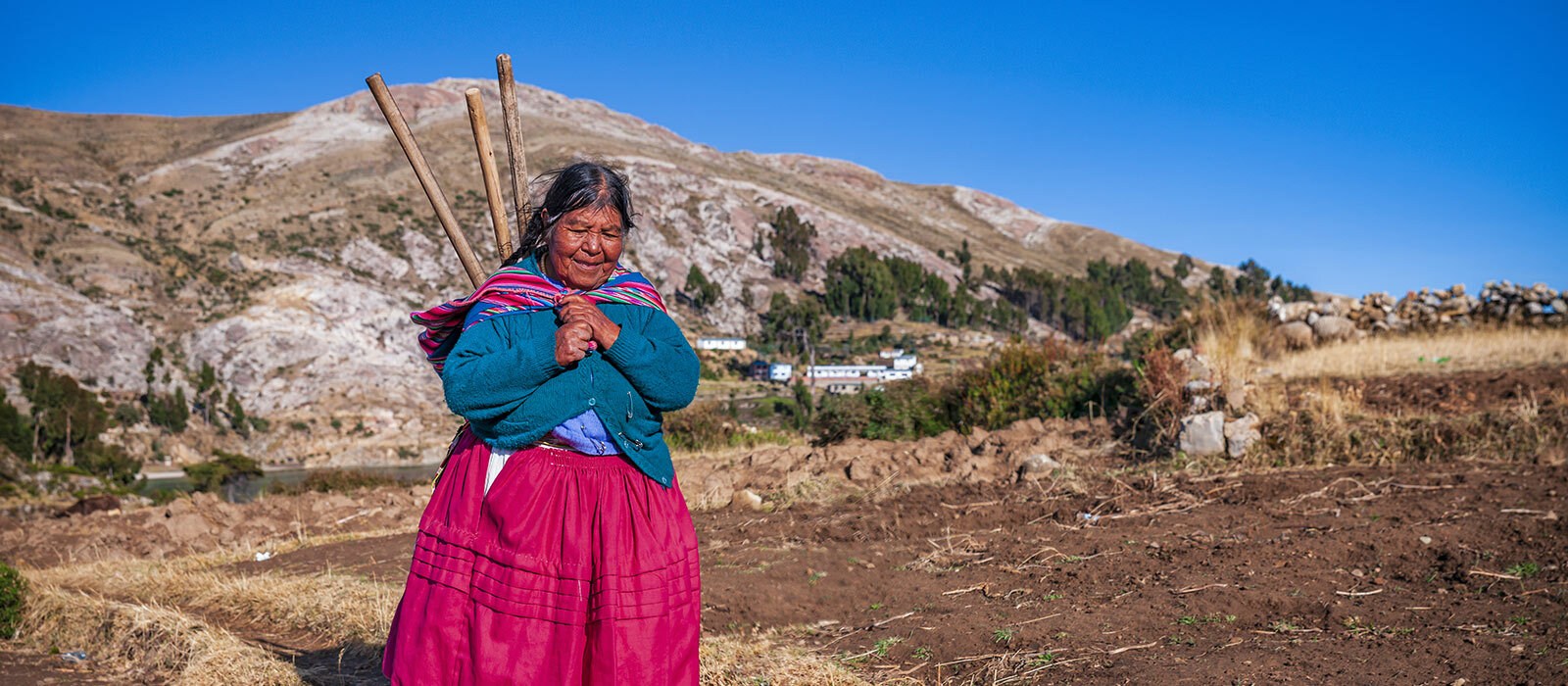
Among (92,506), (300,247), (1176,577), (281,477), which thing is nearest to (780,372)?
(281,477)

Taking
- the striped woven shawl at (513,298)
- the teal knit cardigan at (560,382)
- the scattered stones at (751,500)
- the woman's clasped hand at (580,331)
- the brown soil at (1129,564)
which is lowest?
the scattered stones at (751,500)

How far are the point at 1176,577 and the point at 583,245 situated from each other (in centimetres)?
342

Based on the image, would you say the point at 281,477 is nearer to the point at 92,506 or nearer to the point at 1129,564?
the point at 92,506

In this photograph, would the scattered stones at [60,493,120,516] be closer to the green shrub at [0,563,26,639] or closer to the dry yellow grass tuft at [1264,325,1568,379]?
the green shrub at [0,563,26,639]

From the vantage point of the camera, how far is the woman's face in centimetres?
233

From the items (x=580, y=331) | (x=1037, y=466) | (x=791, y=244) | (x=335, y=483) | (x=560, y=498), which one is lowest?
(x=335, y=483)

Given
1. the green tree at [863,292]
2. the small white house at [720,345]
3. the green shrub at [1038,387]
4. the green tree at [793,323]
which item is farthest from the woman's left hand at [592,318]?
→ the green tree at [863,292]

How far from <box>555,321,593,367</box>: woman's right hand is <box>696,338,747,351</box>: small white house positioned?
46697mm

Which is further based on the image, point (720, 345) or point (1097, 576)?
point (720, 345)

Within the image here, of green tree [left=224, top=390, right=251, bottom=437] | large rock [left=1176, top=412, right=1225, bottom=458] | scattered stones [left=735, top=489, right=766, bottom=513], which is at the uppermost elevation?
large rock [left=1176, top=412, right=1225, bottom=458]

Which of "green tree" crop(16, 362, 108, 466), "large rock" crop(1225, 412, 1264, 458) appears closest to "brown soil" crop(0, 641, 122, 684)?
"large rock" crop(1225, 412, 1264, 458)

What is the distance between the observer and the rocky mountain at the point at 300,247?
44.1 meters

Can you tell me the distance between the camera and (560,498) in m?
2.19

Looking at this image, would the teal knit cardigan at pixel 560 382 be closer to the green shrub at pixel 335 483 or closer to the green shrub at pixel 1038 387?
the green shrub at pixel 1038 387
